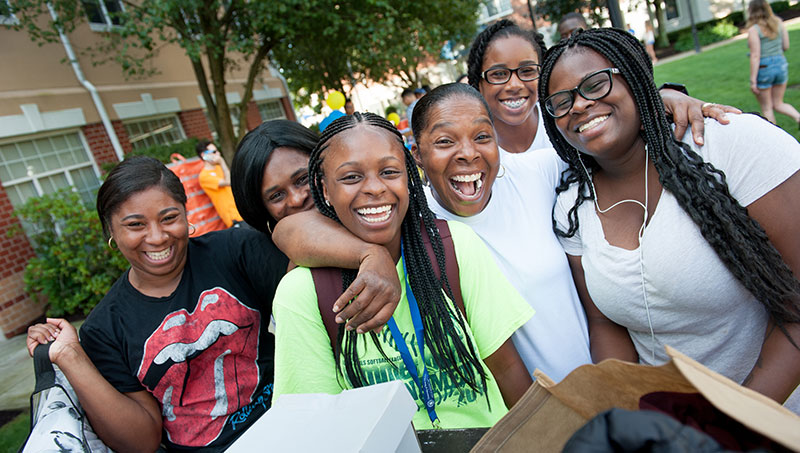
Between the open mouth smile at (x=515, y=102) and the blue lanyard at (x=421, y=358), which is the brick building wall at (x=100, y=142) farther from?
the blue lanyard at (x=421, y=358)

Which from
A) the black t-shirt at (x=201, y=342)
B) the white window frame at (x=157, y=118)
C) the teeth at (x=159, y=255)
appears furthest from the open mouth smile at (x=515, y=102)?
the white window frame at (x=157, y=118)

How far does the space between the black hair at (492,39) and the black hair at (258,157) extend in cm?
137

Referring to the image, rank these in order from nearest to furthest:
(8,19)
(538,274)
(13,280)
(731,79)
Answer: (538,274), (13,280), (8,19), (731,79)

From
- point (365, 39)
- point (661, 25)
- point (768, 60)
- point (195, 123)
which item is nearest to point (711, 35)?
point (661, 25)

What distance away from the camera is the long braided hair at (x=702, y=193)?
147 cm

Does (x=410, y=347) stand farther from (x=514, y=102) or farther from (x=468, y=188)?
(x=514, y=102)

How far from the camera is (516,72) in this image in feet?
9.45

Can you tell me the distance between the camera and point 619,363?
0.85 m

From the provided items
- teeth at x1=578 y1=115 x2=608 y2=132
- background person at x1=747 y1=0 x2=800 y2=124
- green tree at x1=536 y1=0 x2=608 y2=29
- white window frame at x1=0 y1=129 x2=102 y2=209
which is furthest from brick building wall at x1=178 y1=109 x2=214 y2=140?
green tree at x1=536 y1=0 x2=608 y2=29

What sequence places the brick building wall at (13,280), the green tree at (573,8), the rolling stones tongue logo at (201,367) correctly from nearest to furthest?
the rolling stones tongue logo at (201,367) → the brick building wall at (13,280) → the green tree at (573,8)

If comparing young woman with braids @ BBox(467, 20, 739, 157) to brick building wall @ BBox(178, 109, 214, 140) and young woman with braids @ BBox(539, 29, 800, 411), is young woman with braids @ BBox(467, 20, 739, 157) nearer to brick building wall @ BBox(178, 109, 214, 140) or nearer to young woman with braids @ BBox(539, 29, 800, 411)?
young woman with braids @ BBox(539, 29, 800, 411)

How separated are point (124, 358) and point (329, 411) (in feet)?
4.94

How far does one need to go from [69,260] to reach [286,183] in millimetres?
6102

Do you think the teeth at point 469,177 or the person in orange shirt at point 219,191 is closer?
the teeth at point 469,177
